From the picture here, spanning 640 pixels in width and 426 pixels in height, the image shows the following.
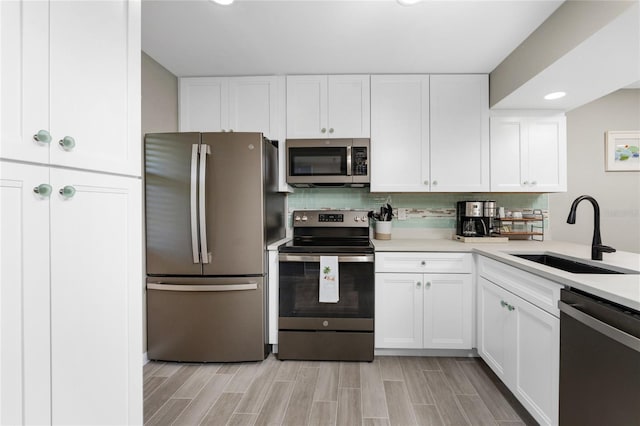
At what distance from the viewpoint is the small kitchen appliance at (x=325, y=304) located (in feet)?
7.93

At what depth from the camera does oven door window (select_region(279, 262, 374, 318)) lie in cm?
243

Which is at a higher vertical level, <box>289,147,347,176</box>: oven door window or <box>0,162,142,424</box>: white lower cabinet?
<box>289,147,347,176</box>: oven door window

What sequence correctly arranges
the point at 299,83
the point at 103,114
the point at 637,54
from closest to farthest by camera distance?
1. the point at 103,114
2. the point at 637,54
3. the point at 299,83

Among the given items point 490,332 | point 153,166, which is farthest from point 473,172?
point 153,166

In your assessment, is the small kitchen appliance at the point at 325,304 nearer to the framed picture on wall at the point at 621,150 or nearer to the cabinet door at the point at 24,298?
the cabinet door at the point at 24,298

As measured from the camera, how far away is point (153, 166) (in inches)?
92.4

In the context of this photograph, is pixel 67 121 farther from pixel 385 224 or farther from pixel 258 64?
pixel 385 224

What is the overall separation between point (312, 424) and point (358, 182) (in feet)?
5.93

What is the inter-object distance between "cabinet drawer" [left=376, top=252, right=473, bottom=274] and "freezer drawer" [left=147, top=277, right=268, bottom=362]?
3.27 ft

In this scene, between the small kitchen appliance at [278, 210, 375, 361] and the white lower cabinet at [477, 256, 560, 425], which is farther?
the small kitchen appliance at [278, 210, 375, 361]

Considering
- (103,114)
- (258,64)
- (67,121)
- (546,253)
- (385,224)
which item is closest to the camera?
(67,121)

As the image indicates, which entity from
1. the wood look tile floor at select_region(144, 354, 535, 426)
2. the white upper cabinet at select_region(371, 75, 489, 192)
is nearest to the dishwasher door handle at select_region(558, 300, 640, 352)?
the wood look tile floor at select_region(144, 354, 535, 426)

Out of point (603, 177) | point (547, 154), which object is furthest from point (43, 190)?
point (603, 177)

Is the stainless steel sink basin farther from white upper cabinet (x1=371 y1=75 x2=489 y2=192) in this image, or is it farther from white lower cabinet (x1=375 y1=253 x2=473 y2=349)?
white upper cabinet (x1=371 y1=75 x2=489 y2=192)
